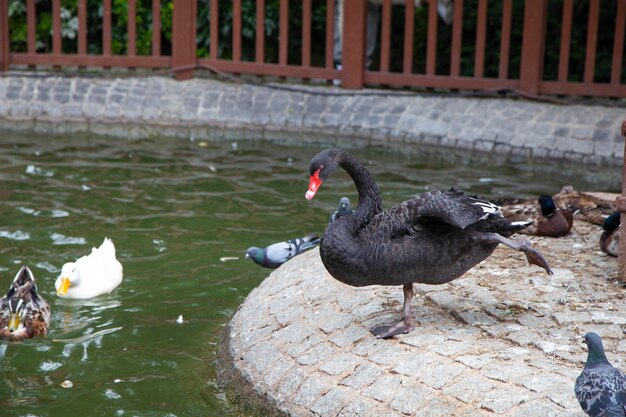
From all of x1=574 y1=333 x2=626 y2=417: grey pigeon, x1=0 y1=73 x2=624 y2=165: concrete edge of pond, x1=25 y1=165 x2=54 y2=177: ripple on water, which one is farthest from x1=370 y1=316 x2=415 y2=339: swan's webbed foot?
x1=0 y1=73 x2=624 y2=165: concrete edge of pond

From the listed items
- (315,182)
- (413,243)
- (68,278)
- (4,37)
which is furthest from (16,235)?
(4,37)

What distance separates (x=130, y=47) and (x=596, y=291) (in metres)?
10.9

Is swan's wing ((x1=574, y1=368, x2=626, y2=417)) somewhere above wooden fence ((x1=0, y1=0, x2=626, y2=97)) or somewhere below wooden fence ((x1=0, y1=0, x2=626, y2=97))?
below

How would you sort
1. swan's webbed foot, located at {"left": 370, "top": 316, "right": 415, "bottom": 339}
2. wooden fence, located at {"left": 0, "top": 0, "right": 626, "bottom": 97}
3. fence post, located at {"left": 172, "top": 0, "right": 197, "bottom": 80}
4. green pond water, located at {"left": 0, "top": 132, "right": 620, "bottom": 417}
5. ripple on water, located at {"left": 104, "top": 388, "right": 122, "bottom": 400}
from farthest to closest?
1. fence post, located at {"left": 172, "top": 0, "right": 197, "bottom": 80}
2. wooden fence, located at {"left": 0, "top": 0, "right": 626, "bottom": 97}
3. green pond water, located at {"left": 0, "top": 132, "right": 620, "bottom": 417}
4. ripple on water, located at {"left": 104, "top": 388, "right": 122, "bottom": 400}
5. swan's webbed foot, located at {"left": 370, "top": 316, "right": 415, "bottom": 339}

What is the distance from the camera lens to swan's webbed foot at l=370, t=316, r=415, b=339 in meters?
5.86

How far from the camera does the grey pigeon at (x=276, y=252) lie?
344 inches

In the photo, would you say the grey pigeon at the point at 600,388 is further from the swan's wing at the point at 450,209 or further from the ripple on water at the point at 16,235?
the ripple on water at the point at 16,235

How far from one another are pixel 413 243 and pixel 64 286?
337 centimetres

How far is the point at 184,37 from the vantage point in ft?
51.6

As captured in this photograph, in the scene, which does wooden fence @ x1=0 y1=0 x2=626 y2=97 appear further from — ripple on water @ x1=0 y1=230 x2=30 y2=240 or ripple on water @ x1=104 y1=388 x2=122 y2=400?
ripple on water @ x1=104 y1=388 x2=122 y2=400

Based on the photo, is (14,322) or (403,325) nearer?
(403,325)

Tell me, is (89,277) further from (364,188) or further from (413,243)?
(413,243)

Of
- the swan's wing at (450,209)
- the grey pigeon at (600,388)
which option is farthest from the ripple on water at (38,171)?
the grey pigeon at (600,388)

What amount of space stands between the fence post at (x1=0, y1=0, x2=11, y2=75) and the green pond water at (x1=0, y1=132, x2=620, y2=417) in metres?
2.28
